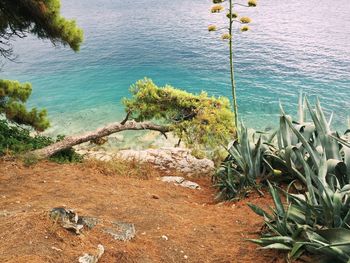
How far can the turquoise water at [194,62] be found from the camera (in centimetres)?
1905

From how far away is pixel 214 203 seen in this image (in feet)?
19.6

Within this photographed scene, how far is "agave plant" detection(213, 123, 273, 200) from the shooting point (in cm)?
551

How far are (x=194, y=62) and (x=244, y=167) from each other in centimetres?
2080

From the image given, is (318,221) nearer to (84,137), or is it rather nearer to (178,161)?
(178,161)

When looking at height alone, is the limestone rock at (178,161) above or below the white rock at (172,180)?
below

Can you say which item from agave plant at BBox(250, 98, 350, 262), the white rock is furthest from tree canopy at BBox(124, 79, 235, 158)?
agave plant at BBox(250, 98, 350, 262)

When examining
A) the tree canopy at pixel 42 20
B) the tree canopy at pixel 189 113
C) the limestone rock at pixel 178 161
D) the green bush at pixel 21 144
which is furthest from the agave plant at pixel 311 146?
the tree canopy at pixel 42 20

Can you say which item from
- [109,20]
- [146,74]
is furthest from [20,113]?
[109,20]

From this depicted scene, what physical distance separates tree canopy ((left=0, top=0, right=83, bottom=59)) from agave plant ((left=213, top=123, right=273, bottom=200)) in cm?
448

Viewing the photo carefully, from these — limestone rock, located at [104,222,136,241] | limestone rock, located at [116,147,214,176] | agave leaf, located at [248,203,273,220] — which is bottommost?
limestone rock, located at [116,147,214,176]

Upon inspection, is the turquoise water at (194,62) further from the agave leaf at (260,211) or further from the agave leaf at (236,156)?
the agave leaf at (260,211)

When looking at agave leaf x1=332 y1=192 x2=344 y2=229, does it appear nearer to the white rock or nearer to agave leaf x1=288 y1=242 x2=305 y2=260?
agave leaf x1=288 y1=242 x2=305 y2=260

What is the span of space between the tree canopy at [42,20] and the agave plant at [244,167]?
448 centimetres

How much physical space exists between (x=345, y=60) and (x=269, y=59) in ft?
15.4
